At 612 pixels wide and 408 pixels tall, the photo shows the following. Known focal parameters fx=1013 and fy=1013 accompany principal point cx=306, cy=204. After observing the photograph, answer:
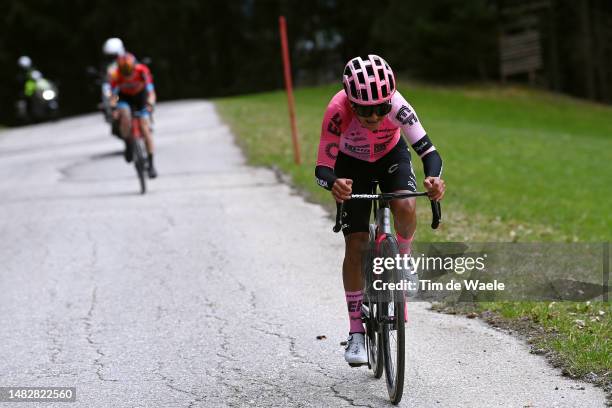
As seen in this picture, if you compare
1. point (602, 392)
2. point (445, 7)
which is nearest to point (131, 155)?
point (602, 392)

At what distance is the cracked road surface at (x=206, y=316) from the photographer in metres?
5.99

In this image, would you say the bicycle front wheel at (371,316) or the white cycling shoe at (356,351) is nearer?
the bicycle front wheel at (371,316)

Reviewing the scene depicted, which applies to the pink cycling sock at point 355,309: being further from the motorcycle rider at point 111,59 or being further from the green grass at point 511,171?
the motorcycle rider at point 111,59

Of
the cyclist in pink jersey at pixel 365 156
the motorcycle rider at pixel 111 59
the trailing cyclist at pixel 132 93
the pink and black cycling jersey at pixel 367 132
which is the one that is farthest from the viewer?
the motorcycle rider at pixel 111 59

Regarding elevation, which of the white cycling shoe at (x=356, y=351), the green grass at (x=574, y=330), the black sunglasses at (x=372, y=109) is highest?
the black sunglasses at (x=372, y=109)

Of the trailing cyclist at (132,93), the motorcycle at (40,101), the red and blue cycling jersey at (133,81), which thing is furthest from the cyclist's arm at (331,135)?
the motorcycle at (40,101)

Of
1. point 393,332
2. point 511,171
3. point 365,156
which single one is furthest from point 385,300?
point 511,171

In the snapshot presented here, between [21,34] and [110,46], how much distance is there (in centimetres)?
3918

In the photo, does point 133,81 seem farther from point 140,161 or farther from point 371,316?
point 371,316

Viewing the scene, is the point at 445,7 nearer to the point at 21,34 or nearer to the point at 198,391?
the point at 21,34

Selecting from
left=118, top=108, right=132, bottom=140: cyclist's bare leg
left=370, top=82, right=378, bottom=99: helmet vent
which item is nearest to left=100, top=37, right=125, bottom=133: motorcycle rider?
left=118, top=108, right=132, bottom=140: cyclist's bare leg

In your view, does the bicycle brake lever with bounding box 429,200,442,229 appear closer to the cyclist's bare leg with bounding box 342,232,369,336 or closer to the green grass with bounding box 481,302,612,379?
the cyclist's bare leg with bounding box 342,232,369,336

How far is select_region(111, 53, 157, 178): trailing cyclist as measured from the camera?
14.8 m

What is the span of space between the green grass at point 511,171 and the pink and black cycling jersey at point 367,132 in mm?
1603
